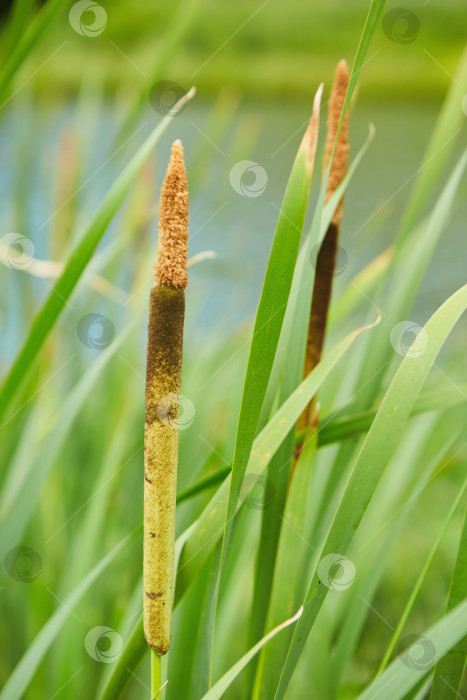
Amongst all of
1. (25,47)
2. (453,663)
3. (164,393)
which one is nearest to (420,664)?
(453,663)

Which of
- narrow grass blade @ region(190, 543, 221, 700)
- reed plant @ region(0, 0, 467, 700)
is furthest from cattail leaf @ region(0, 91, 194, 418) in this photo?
narrow grass blade @ region(190, 543, 221, 700)

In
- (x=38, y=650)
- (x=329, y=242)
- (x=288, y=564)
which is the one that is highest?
(x=329, y=242)

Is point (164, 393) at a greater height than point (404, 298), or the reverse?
point (404, 298)

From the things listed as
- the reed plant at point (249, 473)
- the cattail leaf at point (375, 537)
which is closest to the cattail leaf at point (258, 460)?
the reed plant at point (249, 473)

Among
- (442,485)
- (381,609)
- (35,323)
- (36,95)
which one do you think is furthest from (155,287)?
(36,95)

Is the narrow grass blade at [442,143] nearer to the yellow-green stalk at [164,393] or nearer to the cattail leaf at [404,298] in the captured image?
the cattail leaf at [404,298]

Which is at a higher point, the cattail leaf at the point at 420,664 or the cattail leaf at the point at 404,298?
the cattail leaf at the point at 404,298

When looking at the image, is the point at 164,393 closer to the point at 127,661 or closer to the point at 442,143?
the point at 127,661
